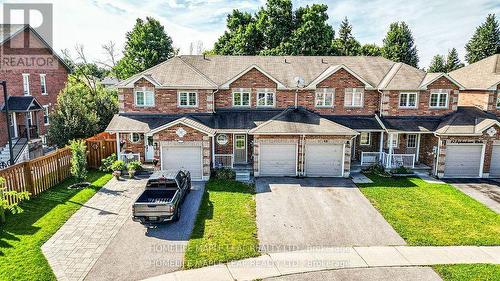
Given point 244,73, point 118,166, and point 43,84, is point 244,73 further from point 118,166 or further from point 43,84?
point 43,84

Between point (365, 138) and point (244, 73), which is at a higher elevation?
point (244, 73)

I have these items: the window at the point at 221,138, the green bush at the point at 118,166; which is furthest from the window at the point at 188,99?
the green bush at the point at 118,166

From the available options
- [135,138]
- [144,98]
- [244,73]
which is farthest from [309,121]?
[135,138]

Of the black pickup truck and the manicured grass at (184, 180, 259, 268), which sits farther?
the black pickup truck

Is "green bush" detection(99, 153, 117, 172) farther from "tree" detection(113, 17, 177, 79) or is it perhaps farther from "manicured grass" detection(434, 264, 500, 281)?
"tree" detection(113, 17, 177, 79)

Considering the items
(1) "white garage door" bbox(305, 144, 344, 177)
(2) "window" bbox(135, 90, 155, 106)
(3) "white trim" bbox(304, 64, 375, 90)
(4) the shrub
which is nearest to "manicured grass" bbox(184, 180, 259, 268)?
(1) "white garage door" bbox(305, 144, 344, 177)

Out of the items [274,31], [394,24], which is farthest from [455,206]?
[394,24]

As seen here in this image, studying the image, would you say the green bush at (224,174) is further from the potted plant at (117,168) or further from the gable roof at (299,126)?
the potted plant at (117,168)
